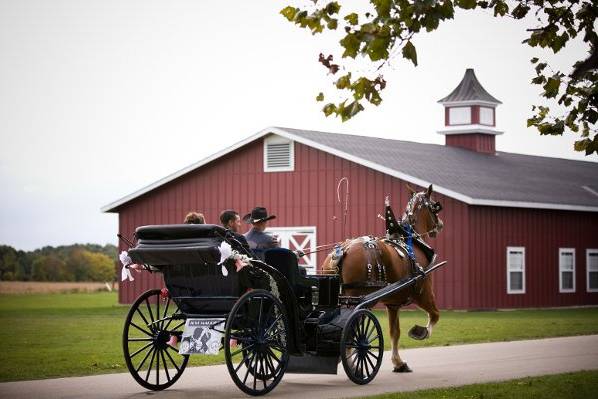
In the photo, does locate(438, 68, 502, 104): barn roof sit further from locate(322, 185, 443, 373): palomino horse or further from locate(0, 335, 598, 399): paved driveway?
locate(322, 185, 443, 373): palomino horse

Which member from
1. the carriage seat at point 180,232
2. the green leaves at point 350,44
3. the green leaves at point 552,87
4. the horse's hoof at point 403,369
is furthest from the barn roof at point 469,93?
the green leaves at point 350,44

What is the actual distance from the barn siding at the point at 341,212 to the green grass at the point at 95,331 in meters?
1.44

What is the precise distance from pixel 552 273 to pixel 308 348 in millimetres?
24839

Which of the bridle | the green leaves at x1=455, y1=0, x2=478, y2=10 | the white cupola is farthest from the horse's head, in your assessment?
the white cupola

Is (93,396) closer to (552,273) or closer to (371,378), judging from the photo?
(371,378)

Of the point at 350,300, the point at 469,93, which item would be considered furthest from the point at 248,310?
the point at 469,93

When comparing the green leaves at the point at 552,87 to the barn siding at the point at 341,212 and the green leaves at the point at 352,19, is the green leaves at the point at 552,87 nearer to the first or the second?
the green leaves at the point at 352,19

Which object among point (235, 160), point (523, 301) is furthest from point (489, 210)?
point (235, 160)

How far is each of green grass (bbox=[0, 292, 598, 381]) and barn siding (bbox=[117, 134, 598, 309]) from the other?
56.5 inches

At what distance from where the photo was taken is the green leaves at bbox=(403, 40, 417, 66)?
11016 millimetres

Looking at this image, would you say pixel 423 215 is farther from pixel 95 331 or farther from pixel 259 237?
pixel 95 331

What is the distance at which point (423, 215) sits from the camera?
17531 millimetres

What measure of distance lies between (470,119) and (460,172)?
27.3ft

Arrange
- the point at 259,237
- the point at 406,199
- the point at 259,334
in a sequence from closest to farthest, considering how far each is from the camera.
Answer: the point at 259,334 → the point at 259,237 → the point at 406,199
